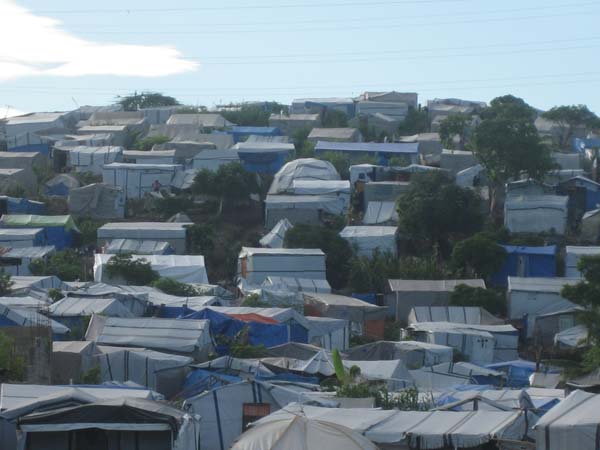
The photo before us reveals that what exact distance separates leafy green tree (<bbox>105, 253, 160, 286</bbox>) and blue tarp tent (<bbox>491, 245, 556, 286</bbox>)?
27.4ft

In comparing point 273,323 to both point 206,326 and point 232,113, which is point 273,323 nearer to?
point 206,326

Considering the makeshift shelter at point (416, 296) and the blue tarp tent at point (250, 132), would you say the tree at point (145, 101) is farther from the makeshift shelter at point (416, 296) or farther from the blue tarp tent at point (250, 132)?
the makeshift shelter at point (416, 296)

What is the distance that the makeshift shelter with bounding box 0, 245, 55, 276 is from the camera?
91.1 feet

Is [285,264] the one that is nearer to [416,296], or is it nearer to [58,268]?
[416,296]

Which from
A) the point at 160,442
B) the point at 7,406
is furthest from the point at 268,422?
the point at 7,406

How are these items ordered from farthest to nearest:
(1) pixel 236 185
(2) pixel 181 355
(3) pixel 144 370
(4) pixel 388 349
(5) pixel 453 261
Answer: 1. (1) pixel 236 185
2. (5) pixel 453 261
3. (4) pixel 388 349
4. (2) pixel 181 355
5. (3) pixel 144 370

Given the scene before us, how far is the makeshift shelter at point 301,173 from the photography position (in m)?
34.2

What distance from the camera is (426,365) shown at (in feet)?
69.7

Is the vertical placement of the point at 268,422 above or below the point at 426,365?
above

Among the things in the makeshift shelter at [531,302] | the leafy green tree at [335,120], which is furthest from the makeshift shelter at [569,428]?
the leafy green tree at [335,120]

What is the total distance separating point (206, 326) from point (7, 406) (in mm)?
7845

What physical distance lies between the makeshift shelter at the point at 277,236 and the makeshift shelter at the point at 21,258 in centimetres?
526

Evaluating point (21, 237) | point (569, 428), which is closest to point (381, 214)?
point (21, 237)

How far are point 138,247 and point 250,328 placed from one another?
892 centimetres
